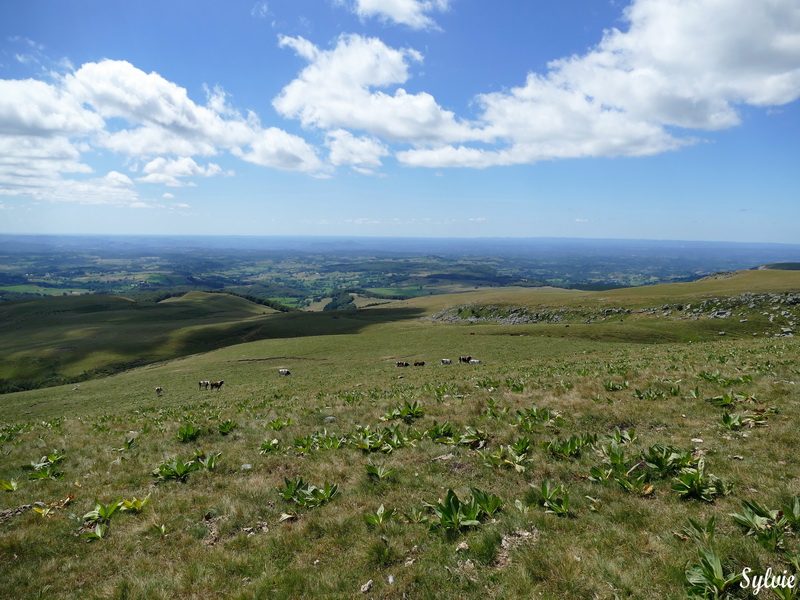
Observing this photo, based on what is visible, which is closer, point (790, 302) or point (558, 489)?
point (558, 489)

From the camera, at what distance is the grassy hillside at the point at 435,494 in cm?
640

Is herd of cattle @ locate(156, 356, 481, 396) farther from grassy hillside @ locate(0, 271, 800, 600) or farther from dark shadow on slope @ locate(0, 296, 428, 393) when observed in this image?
dark shadow on slope @ locate(0, 296, 428, 393)

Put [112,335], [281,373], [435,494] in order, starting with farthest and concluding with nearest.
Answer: [112,335] < [281,373] < [435,494]

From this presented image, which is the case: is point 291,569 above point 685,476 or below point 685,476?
below

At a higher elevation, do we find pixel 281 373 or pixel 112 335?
pixel 281 373

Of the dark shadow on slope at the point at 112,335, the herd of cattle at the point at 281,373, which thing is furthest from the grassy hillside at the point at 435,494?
the dark shadow on slope at the point at 112,335

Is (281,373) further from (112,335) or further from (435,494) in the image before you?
(112,335)

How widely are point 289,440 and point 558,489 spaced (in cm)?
963

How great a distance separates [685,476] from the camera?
786 cm

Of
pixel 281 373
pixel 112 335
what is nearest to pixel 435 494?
pixel 281 373

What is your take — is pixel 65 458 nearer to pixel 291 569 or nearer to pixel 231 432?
pixel 231 432

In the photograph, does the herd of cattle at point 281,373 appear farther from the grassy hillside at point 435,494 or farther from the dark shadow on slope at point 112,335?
the dark shadow on slope at point 112,335

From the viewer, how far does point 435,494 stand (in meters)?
9.43

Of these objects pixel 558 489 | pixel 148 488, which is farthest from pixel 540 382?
pixel 148 488
